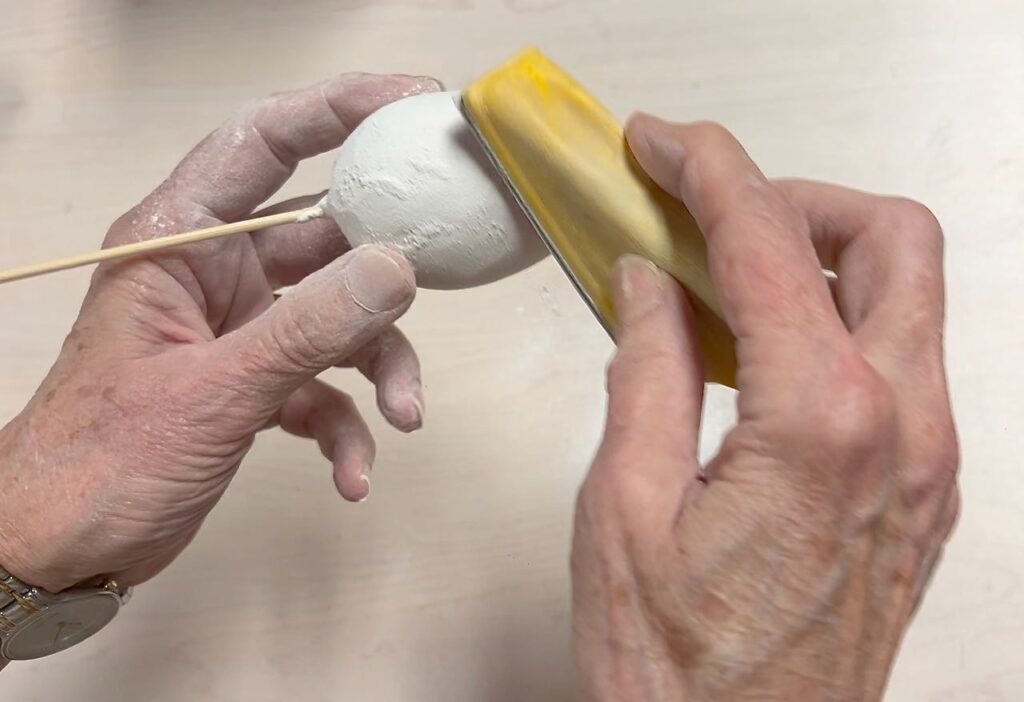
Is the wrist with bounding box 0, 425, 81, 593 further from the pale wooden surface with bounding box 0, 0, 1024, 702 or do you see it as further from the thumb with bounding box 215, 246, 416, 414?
the pale wooden surface with bounding box 0, 0, 1024, 702

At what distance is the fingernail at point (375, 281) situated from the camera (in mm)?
533

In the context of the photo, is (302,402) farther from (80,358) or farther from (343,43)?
(343,43)

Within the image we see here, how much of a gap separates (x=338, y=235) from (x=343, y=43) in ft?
1.25

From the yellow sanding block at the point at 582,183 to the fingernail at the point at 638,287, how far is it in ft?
0.03

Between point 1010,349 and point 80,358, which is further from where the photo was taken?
point 1010,349

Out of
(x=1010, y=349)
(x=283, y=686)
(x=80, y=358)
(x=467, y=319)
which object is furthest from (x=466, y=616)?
(x=1010, y=349)

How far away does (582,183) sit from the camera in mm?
526

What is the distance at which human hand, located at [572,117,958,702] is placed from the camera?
1.34ft

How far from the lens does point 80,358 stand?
0.59m

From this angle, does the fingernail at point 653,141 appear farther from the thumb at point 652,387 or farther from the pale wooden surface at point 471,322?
the pale wooden surface at point 471,322

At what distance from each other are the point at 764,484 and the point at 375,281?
0.26 meters

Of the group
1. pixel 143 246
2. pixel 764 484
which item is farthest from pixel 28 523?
pixel 764 484

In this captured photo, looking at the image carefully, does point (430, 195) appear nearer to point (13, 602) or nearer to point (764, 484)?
point (764, 484)

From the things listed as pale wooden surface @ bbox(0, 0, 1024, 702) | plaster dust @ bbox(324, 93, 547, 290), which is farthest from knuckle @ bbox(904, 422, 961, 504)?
pale wooden surface @ bbox(0, 0, 1024, 702)
